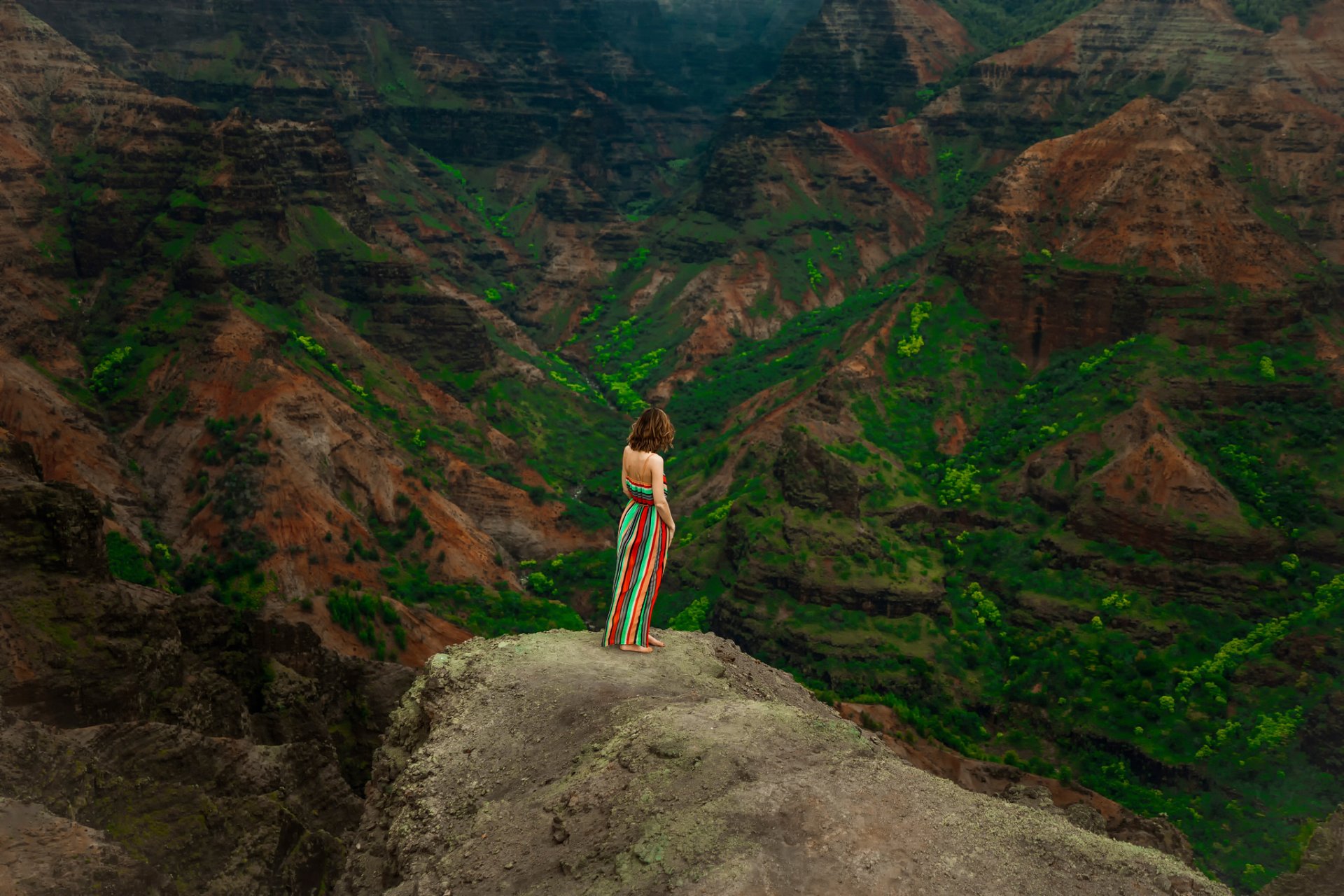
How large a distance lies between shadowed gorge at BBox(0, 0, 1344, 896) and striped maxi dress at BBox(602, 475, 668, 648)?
0.80m

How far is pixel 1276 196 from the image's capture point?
376 feet

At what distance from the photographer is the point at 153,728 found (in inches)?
1024

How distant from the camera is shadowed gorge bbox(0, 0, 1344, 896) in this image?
2139 cm

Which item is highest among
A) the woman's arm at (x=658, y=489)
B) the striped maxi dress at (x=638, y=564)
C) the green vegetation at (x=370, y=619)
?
the woman's arm at (x=658, y=489)

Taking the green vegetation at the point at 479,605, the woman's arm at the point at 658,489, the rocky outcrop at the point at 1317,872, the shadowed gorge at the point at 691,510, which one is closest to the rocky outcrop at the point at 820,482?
the shadowed gorge at the point at 691,510

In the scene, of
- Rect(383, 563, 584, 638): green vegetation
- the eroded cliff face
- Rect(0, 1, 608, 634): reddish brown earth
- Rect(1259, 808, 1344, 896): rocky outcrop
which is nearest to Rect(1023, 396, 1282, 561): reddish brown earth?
Rect(383, 563, 584, 638): green vegetation

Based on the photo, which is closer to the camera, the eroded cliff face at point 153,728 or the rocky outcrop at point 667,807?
the rocky outcrop at point 667,807

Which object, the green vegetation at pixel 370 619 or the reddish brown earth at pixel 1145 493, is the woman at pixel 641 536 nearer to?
the green vegetation at pixel 370 619

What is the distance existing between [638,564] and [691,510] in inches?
2946

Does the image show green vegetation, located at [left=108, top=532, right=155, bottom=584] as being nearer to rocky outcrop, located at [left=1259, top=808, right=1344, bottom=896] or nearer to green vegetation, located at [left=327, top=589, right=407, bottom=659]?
green vegetation, located at [left=327, top=589, right=407, bottom=659]

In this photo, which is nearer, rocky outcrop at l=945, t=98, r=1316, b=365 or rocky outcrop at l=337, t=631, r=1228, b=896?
rocky outcrop at l=337, t=631, r=1228, b=896

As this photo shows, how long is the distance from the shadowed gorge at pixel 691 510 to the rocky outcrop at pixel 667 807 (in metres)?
0.09

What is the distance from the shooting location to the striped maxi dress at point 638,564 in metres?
24.8

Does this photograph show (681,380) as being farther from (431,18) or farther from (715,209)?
(431,18)
